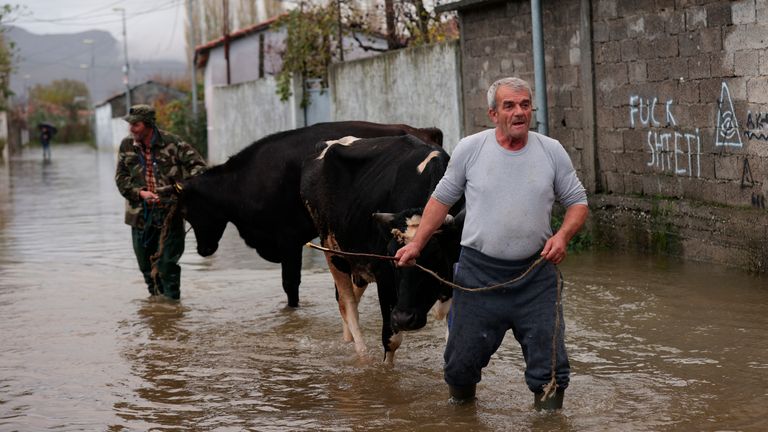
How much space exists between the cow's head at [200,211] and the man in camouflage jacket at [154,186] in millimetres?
124

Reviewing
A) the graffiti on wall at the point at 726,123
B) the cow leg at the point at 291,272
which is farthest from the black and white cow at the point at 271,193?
the graffiti on wall at the point at 726,123

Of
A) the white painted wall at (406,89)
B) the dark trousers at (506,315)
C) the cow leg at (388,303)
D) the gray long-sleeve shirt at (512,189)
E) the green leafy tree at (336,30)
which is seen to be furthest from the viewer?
the green leafy tree at (336,30)

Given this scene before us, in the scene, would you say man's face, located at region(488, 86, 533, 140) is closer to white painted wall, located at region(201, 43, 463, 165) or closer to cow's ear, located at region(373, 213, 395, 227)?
cow's ear, located at region(373, 213, 395, 227)

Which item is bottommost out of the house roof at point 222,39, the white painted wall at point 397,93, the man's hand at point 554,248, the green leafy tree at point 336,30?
the man's hand at point 554,248

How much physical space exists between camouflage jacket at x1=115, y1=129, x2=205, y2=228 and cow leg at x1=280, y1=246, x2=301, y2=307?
4.14 ft

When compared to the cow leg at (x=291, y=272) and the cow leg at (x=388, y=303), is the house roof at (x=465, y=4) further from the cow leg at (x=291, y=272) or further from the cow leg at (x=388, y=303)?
the cow leg at (x=388, y=303)

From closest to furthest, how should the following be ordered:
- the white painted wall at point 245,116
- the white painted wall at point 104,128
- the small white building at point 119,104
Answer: the white painted wall at point 245,116
the small white building at point 119,104
the white painted wall at point 104,128

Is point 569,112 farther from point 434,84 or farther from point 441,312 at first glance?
point 441,312

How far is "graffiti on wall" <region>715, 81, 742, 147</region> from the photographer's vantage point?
10656mm

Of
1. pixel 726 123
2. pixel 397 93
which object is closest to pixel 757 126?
pixel 726 123

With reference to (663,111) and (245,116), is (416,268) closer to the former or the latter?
(663,111)

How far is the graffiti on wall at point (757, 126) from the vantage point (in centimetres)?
1020

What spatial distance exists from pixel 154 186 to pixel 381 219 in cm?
451

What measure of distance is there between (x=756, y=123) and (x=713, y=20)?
1138 mm
